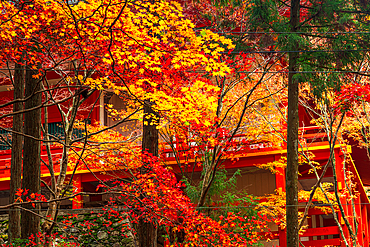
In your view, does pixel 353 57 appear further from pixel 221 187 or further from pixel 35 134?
pixel 35 134

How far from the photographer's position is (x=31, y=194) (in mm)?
8531

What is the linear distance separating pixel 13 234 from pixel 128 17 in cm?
741

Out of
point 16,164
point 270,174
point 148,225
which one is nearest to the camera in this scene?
point 148,225

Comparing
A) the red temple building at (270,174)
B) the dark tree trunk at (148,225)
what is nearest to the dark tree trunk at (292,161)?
the dark tree trunk at (148,225)

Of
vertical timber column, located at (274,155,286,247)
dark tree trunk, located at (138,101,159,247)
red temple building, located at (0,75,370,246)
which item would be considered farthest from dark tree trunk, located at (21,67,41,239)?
vertical timber column, located at (274,155,286,247)

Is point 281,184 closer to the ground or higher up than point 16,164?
closer to the ground

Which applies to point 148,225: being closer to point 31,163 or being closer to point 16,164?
point 31,163

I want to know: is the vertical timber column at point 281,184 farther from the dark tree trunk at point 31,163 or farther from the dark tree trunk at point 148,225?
the dark tree trunk at point 31,163

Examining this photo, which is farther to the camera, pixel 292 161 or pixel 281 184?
pixel 281 184

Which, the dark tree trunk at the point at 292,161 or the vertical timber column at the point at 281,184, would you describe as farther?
the vertical timber column at the point at 281,184

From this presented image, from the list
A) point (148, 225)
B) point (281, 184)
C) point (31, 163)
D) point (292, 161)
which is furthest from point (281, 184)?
point (31, 163)

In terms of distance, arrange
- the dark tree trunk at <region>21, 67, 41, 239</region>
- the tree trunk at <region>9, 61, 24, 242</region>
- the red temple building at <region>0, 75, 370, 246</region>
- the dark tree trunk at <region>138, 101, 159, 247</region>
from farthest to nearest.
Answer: the red temple building at <region>0, 75, 370, 246</region> → the tree trunk at <region>9, 61, 24, 242</region> → the dark tree trunk at <region>138, 101, 159, 247</region> → the dark tree trunk at <region>21, 67, 41, 239</region>

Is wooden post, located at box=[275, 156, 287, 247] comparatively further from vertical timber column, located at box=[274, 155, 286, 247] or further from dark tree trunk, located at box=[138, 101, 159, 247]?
dark tree trunk, located at box=[138, 101, 159, 247]

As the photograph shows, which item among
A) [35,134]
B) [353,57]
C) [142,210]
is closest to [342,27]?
[353,57]
